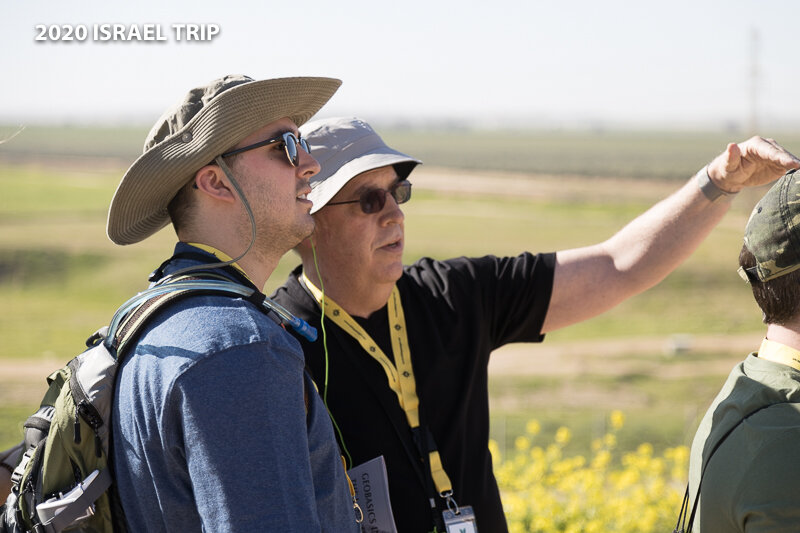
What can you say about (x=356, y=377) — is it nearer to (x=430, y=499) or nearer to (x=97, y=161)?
(x=430, y=499)

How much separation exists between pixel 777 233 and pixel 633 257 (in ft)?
3.77

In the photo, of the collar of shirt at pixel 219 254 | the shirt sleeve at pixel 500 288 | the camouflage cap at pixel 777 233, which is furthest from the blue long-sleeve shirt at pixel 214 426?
the shirt sleeve at pixel 500 288

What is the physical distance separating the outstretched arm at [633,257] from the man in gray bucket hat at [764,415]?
93cm

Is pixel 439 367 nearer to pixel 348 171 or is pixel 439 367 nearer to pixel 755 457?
pixel 348 171

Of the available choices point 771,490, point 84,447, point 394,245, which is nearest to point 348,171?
point 394,245

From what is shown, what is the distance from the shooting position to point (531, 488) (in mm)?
6184

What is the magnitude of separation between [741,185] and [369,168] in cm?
133

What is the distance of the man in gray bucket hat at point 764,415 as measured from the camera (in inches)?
72.7

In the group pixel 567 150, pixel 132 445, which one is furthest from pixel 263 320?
pixel 567 150

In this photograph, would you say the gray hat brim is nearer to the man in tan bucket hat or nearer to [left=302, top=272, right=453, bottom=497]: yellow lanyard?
[left=302, top=272, right=453, bottom=497]: yellow lanyard

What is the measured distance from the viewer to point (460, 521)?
2.69 metres

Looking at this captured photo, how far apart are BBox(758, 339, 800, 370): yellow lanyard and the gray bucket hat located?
1411 mm

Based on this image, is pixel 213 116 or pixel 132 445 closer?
pixel 132 445

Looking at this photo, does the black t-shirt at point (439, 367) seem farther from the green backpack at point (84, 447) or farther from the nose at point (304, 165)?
Answer: the green backpack at point (84, 447)
